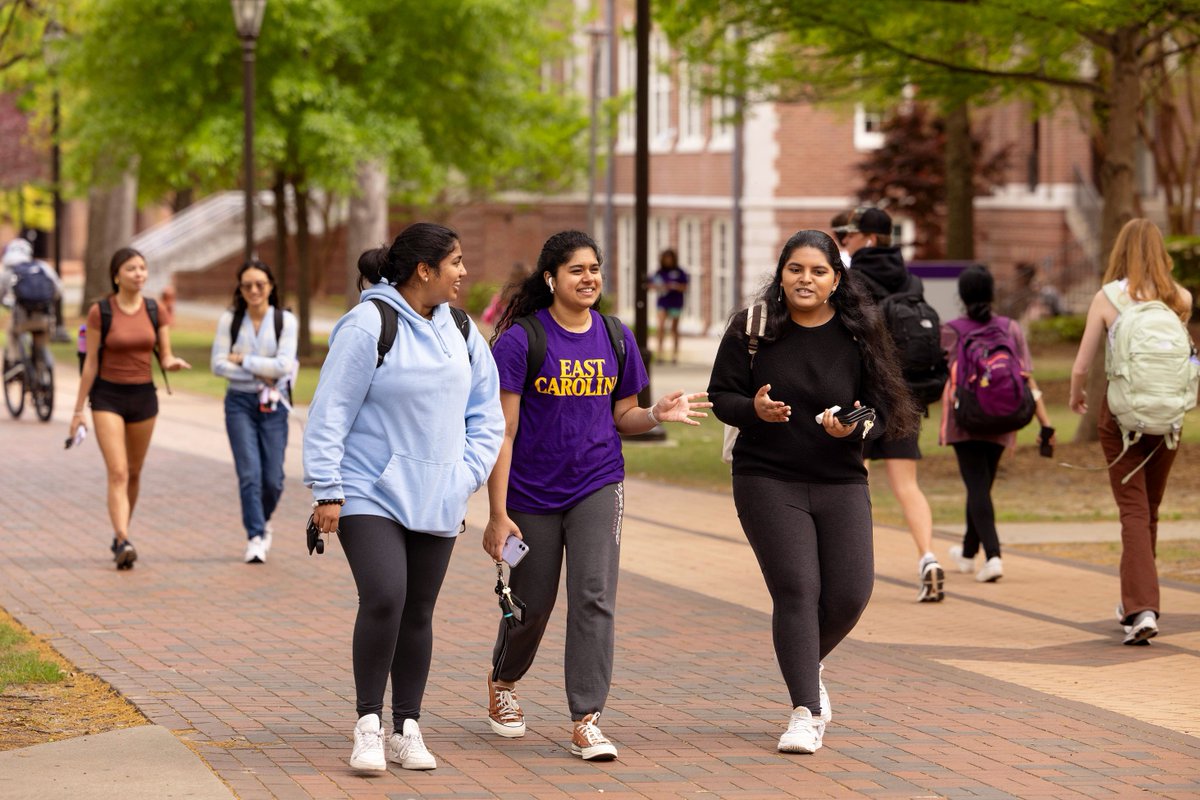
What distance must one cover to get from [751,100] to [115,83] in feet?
34.7

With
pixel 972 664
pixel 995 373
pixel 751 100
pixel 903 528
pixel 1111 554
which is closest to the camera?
pixel 972 664

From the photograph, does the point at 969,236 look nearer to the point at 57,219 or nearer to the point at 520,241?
the point at 57,219

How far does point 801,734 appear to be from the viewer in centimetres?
646

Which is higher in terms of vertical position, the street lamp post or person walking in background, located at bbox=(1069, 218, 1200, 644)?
the street lamp post

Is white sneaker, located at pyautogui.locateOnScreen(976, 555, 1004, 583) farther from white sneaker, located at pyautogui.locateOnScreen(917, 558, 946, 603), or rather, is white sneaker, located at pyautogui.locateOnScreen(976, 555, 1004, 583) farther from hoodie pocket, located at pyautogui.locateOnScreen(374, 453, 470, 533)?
hoodie pocket, located at pyautogui.locateOnScreen(374, 453, 470, 533)

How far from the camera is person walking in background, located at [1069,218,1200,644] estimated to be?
342 inches

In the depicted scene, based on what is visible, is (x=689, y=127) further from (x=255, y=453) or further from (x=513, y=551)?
(x=513, y=551)

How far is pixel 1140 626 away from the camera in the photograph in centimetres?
864

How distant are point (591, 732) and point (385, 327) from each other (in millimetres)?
1467

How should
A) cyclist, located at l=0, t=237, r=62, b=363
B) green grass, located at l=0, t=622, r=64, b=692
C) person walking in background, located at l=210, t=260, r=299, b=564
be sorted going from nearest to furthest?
green grass, located at l=0, t=622, r=64, b=692 < person walking in background, located at l=210, t=260, r=299, b=564 < cyclist, located at l=0, t=237, r=62, b=363

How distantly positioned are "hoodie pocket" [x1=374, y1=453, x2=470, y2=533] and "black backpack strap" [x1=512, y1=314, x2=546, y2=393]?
1.47 feet

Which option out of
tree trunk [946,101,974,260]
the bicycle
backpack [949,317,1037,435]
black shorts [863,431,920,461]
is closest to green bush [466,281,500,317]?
tree trunk [946,101,974,260]

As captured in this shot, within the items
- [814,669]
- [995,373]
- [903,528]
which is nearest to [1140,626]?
[995,373]

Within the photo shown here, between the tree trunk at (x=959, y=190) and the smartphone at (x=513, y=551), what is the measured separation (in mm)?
20618
